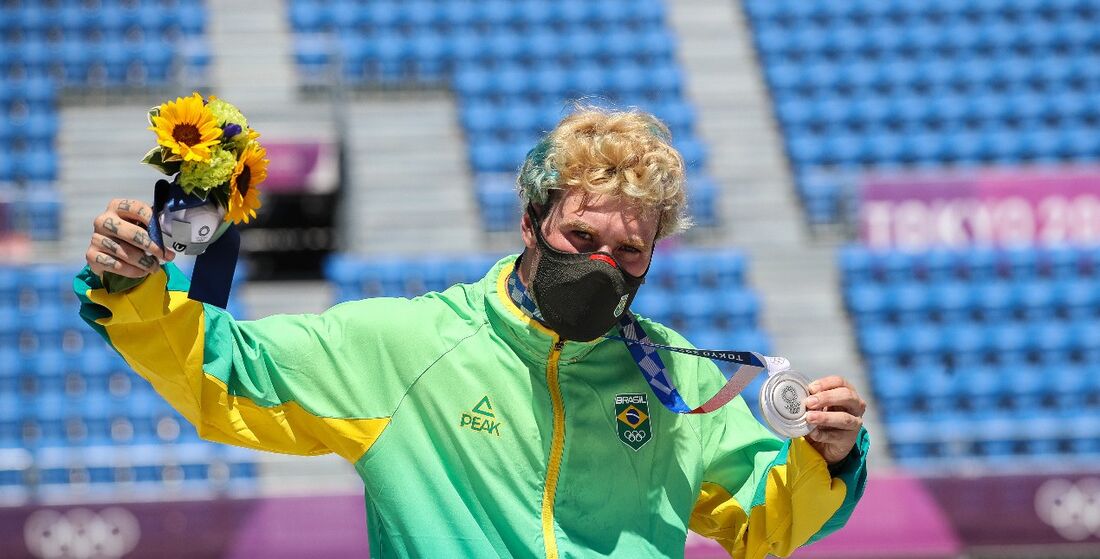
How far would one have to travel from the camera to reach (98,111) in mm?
12602

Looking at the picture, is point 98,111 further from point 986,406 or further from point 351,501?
point 986,406

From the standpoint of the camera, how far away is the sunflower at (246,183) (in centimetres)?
235

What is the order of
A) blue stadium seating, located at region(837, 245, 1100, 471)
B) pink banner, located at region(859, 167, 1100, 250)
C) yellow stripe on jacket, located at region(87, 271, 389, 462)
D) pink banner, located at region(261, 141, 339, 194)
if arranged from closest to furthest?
1. yellow stripe on jacket, located at region(87, 271, 389, 462)
2. blue stadium seating, located at region(837, 245, 1100, 471)
3. pink banner, located at region(261, 141, 339, 194)
4. pink banner, located at region(859, 167, 1100, 250)

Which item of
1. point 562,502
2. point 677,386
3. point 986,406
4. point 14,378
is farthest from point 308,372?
point 986,406

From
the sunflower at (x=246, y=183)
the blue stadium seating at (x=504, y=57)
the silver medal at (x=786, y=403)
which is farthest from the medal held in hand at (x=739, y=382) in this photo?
the blue stadium seating at (x=504, y=57)

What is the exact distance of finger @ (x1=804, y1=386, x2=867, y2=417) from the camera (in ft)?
8.20

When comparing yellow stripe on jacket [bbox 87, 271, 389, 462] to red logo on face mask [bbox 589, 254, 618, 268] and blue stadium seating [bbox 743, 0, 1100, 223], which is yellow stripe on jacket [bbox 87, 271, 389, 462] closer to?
red logo on face mask [bbox 589, 254, 618, 268]

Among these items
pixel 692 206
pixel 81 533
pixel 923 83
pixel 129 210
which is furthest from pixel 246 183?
pixel 923 83

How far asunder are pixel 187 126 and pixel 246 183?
0.16 m

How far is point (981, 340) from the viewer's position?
11.2 metres

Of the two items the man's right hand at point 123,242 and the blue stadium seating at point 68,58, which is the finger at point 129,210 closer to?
the man's right hand at point 123,242

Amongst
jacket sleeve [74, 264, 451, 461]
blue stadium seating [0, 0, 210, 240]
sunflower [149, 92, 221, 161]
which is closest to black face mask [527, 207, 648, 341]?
jacket sleeve [74, 264, 451, 461]

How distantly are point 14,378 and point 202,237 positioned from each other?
8.62 m

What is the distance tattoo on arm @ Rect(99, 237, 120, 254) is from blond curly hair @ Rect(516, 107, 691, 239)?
2.56 feet
